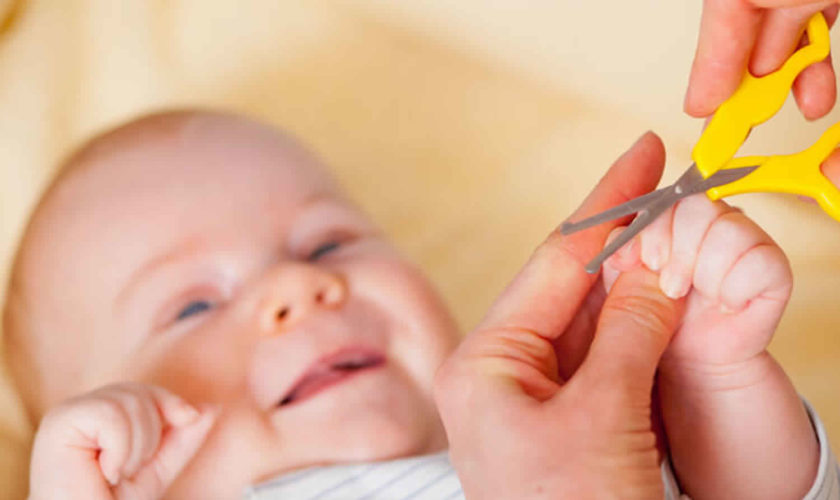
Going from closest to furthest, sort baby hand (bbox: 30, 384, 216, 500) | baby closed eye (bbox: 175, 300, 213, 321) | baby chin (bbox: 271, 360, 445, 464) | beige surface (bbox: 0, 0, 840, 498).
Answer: baby hand (bbox: 30, 384, 216, 500) → baby chin (bbox: 271, 360, 445, 464) → baby closed eye (bbox: 175, 300, 213, 321) → beige surface (bbox: 0, 0, 840, 498)

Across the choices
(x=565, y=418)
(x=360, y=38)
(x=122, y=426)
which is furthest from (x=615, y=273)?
(x=360, y=38)

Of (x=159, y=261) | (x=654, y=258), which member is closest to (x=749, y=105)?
(x=654, y=258)

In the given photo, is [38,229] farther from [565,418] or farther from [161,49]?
[565,418]

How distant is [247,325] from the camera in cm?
115

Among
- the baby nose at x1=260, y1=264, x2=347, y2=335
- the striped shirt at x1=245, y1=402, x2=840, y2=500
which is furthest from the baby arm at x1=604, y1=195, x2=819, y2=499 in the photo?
the baby nose at x1=260, y1=264, x2=347, y2=335

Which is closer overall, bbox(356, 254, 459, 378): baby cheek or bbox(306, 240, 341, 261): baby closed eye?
bbox(356, 254, 459, 378): baby cheek

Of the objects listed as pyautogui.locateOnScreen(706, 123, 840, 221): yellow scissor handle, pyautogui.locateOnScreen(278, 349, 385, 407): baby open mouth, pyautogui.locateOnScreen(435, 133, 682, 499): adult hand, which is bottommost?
pyautogui.locateOnScreen(278, 349, 385, 407): baby open mouth

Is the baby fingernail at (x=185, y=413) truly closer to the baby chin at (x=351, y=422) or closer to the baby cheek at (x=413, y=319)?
the baby chin at (x=351, y=422)

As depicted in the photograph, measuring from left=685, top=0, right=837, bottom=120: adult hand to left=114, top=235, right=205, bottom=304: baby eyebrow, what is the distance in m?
0.65

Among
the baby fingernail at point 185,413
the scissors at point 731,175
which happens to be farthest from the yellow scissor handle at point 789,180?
the baby fingernail at point 185,413

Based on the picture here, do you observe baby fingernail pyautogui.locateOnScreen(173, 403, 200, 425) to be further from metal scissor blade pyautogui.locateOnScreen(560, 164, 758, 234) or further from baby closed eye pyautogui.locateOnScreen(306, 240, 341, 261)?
metal scissor blade pyautogui.locateOnScreen(560, 164, 758, 234)

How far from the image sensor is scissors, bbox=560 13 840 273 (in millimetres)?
794

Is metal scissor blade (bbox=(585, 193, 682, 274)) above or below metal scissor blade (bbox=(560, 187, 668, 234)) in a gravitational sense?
below

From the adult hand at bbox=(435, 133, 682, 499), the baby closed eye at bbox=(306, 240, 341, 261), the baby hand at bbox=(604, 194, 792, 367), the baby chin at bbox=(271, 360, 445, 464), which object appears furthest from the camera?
the baby closed eye at bbox=(306, 240, 341, 261)
